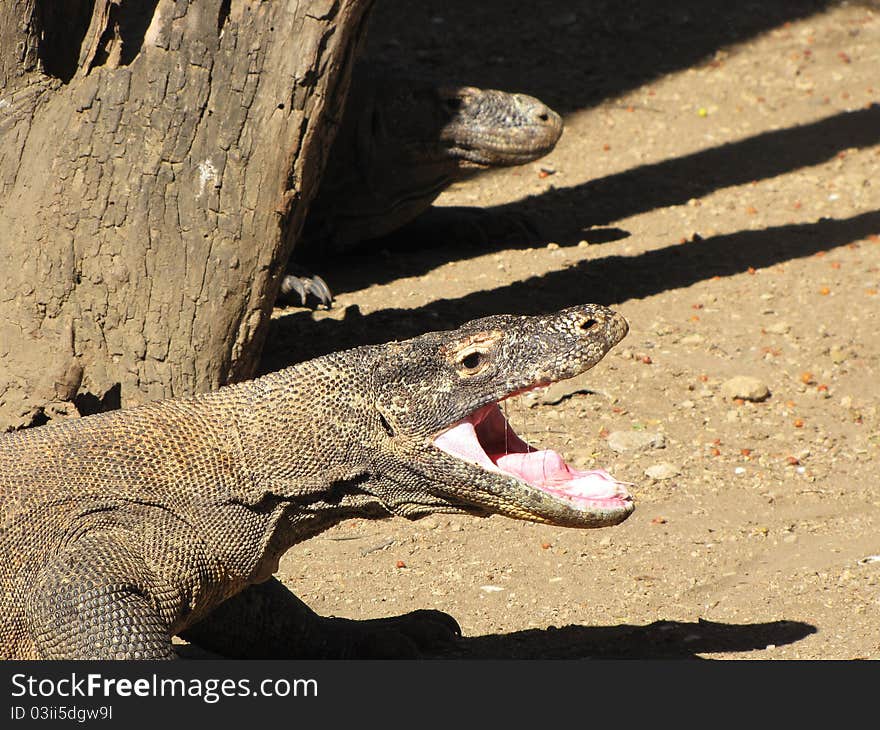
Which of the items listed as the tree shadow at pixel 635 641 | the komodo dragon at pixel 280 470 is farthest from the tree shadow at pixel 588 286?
the komodo dragon at pixel 280 470

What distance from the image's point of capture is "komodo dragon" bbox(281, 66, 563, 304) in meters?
7.99

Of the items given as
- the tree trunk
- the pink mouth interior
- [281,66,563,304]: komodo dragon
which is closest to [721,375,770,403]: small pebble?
the tree trunk

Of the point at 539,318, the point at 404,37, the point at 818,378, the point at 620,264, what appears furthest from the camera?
the point at 404,37

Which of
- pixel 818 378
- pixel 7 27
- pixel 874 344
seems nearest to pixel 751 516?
pixel 818 378

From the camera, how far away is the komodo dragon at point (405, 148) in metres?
7.99

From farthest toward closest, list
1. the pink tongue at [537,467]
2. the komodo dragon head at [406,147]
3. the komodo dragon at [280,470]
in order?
the komodo dragon head at [406,147], the pink tongue at [537,467], the komodo dragon at [280,470]

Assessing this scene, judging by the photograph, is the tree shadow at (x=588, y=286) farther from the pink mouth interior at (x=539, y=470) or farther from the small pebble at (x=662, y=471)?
the pink mouth interior at (x=539, y=470)

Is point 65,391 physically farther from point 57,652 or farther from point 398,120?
point 398,120

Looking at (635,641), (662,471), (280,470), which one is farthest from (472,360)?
(662,471)

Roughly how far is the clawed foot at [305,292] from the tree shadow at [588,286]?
10 centimetres

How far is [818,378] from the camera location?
6.29 meters

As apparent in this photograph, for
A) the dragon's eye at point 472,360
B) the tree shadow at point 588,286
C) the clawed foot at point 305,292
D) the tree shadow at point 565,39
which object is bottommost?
the clawed foot at point 305,292

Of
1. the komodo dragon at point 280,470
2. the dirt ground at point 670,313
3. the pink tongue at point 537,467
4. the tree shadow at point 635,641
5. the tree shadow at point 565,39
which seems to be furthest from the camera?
the tree shadow at point 565,39

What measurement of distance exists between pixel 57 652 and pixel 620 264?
16.8 ft
